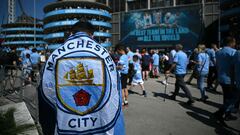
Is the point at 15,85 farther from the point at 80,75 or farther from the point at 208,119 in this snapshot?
the point at 80,75

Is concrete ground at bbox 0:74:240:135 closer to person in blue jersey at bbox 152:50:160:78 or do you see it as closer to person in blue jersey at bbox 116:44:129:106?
person in blue jersey at bbox 116:44:129:106

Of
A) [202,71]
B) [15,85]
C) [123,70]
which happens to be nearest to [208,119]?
[202,71]

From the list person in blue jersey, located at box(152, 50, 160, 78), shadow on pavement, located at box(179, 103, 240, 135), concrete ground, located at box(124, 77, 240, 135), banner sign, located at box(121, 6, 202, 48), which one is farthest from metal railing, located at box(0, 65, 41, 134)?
banner sign, located at box(121, 6, 202, 48)

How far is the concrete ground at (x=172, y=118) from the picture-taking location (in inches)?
184

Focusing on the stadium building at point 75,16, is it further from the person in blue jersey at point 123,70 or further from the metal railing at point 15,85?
the person in blue jersey at point 123,70

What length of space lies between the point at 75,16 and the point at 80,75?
62506 millimetres

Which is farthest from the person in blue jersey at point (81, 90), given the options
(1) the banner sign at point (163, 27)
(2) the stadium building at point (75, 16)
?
(2) the stadium building at point (75, 16)

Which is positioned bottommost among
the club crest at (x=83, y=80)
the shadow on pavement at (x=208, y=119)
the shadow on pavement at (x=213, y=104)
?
the shadow on pavement at (x=208, y=119)

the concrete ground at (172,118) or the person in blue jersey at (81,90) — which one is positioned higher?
the person in blue jersey at (81,90)

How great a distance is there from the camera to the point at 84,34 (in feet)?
6.12

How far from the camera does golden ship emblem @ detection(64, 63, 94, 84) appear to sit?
1.75 meters

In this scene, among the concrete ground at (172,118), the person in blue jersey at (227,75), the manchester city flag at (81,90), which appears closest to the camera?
the manchester city flag at (81,90)

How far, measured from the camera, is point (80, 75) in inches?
69.0

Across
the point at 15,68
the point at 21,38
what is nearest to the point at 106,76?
the point at 15,68
